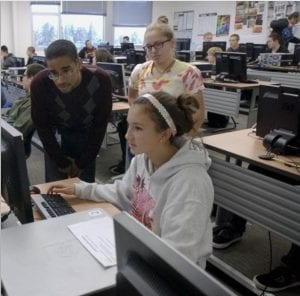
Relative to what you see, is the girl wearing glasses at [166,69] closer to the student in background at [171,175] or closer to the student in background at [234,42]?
the student in background at [171,175]

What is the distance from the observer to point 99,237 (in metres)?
1.11

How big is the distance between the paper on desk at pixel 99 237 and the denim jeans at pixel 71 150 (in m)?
0.89

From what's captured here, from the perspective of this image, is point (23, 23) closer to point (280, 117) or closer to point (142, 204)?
point (280, 117)

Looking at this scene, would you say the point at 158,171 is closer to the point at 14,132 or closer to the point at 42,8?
the point at 14,132

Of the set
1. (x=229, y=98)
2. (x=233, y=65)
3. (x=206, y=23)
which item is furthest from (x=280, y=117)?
(x=206, y=23)

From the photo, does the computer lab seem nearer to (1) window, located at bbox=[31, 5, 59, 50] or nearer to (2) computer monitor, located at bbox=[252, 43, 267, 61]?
(2) computer monitor, located at bbox=[252, 43, 267, 61]

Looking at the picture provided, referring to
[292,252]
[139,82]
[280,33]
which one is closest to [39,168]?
[139,82]

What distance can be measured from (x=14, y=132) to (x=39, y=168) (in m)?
2.98

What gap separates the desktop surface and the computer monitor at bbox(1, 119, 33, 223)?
0.23ft

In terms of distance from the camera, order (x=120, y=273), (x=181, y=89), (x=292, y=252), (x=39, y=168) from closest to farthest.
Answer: (x=120, y=273), (x=292, y=252), (x=181, y=89), (x=39, y=168)

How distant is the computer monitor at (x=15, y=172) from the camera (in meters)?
0.95

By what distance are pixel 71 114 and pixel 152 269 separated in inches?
62.8

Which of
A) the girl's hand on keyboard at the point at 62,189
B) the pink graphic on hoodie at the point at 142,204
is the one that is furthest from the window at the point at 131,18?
the pink graphic on hoodie at the point at 142,204

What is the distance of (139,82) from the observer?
7.85 feet
